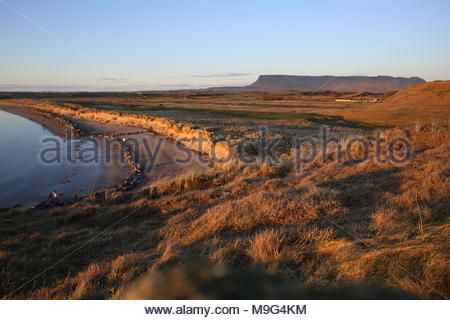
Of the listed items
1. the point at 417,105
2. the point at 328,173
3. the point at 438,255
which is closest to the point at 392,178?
the point at 328,173

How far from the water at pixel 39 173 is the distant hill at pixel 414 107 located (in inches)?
725

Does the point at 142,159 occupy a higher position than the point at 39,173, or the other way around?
the point at 142,159

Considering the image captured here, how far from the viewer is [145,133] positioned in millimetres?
22953

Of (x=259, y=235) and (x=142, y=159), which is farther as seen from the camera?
(x=142, y=159)

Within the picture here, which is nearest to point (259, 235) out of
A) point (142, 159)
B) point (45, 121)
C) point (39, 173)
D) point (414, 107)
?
point (142, 159)

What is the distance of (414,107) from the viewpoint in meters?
20.3

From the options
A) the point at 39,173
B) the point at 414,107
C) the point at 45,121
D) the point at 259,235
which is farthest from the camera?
the point at 45,121

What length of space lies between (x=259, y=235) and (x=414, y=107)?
2140 centimetres

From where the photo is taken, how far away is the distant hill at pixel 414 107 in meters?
18.3

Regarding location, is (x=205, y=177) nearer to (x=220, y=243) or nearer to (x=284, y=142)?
(x=220, y=243)

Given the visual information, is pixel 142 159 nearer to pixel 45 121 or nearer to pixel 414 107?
pixel 414 107

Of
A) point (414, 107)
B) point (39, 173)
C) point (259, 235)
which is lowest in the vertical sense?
point (39, 173)

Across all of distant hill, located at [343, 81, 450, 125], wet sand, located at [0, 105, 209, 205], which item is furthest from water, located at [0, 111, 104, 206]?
distant hill, located at [343, 81, 450, 125]

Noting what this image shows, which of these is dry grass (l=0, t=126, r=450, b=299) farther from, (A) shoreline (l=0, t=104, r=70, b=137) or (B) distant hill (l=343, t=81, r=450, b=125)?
(A) shoreline (l=0, t=104, r=70, b=137)
